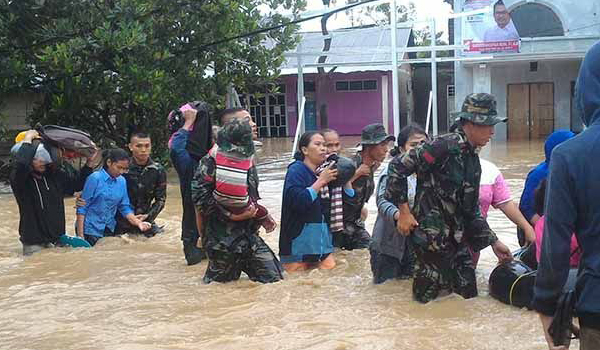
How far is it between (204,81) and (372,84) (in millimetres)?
17617

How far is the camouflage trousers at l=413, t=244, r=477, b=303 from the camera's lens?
15.6 ft

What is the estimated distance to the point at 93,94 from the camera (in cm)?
1335

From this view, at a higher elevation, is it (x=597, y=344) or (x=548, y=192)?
(x=548, y=192)

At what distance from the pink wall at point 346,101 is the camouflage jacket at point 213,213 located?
26025 mm

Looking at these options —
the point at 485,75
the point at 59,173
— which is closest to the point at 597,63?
the point at 59,173

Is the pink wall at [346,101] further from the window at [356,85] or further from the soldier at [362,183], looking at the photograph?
the soldier at [362,183]

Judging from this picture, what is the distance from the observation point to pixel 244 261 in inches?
216

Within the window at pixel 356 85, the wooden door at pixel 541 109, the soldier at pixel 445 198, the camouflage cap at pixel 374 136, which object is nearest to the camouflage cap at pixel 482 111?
the soldier at pixel 445 198

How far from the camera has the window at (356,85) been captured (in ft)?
103

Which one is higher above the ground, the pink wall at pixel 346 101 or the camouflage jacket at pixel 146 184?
the pink wall at pixel 346 101

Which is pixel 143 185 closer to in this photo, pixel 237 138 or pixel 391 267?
pixel 237 138

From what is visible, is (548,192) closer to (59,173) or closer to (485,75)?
(59,173)

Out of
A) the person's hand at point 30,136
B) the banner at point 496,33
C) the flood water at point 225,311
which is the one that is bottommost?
the flood water at point 225,311

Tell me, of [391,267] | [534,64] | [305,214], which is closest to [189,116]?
[305,214]
